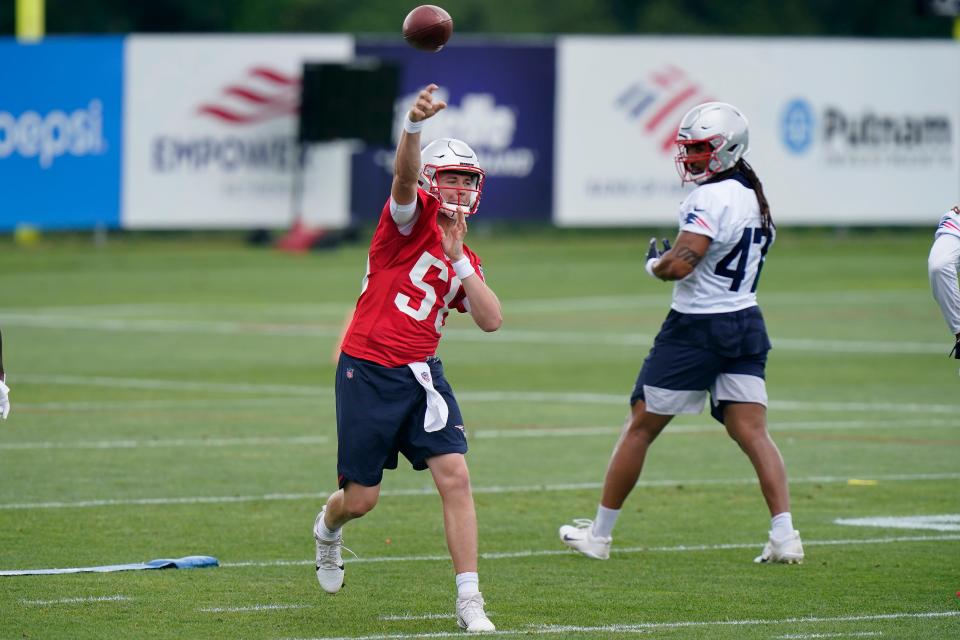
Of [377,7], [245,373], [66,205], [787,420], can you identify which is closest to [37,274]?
[66,205]

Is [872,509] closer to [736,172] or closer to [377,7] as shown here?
[736,172]

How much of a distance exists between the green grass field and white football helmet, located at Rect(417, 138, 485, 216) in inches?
68.2

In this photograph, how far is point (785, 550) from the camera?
8.88m

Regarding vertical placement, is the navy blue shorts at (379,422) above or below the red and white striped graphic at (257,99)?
above

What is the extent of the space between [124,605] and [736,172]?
12.1ft

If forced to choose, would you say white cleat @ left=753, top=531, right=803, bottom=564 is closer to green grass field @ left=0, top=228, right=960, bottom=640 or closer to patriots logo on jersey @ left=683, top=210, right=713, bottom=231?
green grass field @ left=0, top=228, right=960, bottom=640

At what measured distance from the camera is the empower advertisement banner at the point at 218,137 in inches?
1199

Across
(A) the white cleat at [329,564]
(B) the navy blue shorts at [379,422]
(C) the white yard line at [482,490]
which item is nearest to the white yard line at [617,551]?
(A) the white cleat at [329,564]

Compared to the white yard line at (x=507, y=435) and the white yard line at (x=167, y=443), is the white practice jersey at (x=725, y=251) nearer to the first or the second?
the white yard line at (x=507, y=435)

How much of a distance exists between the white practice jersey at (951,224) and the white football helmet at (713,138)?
139 centimetres

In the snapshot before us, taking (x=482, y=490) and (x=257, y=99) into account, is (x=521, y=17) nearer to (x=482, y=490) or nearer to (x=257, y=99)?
(x=257, y=99)

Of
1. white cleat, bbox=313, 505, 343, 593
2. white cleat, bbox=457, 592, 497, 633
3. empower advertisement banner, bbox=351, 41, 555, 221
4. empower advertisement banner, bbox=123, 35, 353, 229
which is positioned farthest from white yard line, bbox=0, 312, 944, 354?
white cleat, bbox=457, 592, 497, 633

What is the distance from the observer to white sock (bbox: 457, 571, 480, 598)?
24.2 feet

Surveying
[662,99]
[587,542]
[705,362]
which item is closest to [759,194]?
[705,362]
